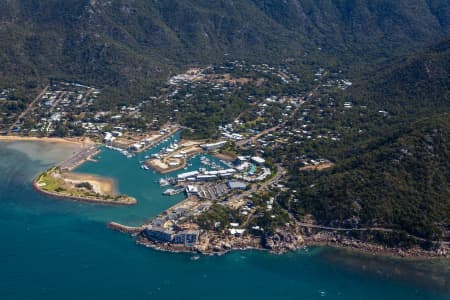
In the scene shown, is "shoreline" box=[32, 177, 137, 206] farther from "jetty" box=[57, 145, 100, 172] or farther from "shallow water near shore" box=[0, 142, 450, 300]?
"jetty" box=[57, 145, 100, 172]

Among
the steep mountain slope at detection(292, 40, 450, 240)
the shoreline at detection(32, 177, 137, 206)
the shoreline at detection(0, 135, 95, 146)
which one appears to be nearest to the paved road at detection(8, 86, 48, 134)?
the shoreline at detection(0, 135, 95, 146)

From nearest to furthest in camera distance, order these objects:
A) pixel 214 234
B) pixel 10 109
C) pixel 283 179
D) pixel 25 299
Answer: pixel 25 299 < pixel 214 234 < pixel 283 179 < pixel 10 109

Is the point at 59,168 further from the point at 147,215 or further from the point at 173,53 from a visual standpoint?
the point at 173,53

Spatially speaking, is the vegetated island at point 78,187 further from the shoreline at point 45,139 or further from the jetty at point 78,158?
the shoreline at point 45,139

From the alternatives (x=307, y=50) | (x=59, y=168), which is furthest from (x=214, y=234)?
(x=307, y=50)

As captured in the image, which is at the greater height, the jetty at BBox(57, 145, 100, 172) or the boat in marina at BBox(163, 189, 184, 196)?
the jetty at BBox(57, 145, 100, 172)

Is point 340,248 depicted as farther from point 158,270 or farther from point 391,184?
point 158,270

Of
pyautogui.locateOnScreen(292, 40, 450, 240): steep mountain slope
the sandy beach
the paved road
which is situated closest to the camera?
pyautogui.locateOnScreen(292, 40, 450, 240): steep mountain slope
